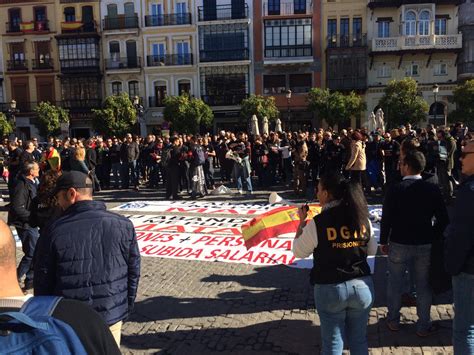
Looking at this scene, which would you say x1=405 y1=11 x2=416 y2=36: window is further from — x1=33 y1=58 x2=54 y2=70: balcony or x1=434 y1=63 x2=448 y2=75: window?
x1=33 y1=58 x2=54 y2=70: balcony

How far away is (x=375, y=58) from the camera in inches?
1400

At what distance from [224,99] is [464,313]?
3536 centimetres

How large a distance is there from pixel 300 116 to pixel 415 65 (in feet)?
33.4

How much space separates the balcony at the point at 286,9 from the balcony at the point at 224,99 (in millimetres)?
7234

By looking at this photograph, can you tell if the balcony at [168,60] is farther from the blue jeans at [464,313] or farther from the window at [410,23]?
the blue jeans at [464,313]

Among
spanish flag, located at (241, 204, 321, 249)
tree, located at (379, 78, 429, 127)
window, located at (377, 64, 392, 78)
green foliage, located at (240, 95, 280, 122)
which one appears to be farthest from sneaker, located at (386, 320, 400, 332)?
window, located at (377, 64, 392, 78)

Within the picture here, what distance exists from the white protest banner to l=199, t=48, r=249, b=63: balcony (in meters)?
26.2

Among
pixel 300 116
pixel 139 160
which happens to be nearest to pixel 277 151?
pixel 139 160

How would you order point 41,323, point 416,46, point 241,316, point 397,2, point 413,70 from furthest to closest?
point 413,70 < point 416,46 < point 397,2 < point 241,316 < point 41,323

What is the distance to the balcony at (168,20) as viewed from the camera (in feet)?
123

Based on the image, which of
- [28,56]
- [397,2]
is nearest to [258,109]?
[397,2]

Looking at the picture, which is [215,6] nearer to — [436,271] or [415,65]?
[415,65]

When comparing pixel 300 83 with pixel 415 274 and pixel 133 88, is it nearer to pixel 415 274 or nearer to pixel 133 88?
pixel 133 88

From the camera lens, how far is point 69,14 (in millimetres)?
38812
